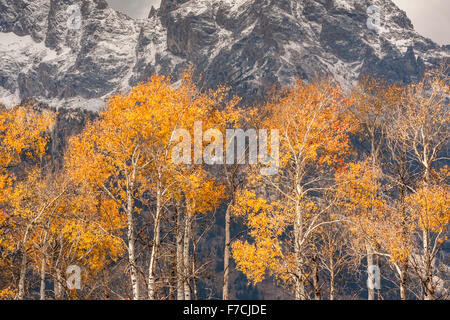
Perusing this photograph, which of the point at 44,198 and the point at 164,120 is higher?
the point at 164,120

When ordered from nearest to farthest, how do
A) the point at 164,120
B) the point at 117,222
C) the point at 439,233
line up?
the point at 439,233 < the point at 164,120 < the point at 117,222

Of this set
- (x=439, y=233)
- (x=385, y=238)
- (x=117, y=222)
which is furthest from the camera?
(x=117, y=222)

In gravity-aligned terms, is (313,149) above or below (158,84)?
below

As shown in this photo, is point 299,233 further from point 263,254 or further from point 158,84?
point 158,84

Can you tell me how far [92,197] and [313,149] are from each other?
13791 mm

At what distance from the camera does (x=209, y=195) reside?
2261 cm

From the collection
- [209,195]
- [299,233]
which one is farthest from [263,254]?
[209,195]

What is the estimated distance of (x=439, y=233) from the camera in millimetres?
16312

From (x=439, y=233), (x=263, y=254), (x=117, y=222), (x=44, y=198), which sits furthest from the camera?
(x=117, y=222)

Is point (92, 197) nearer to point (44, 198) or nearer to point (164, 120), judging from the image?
point (44, 198)

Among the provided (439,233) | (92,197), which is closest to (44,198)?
(92,197)

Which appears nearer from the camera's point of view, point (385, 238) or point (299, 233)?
point (385, 238)
